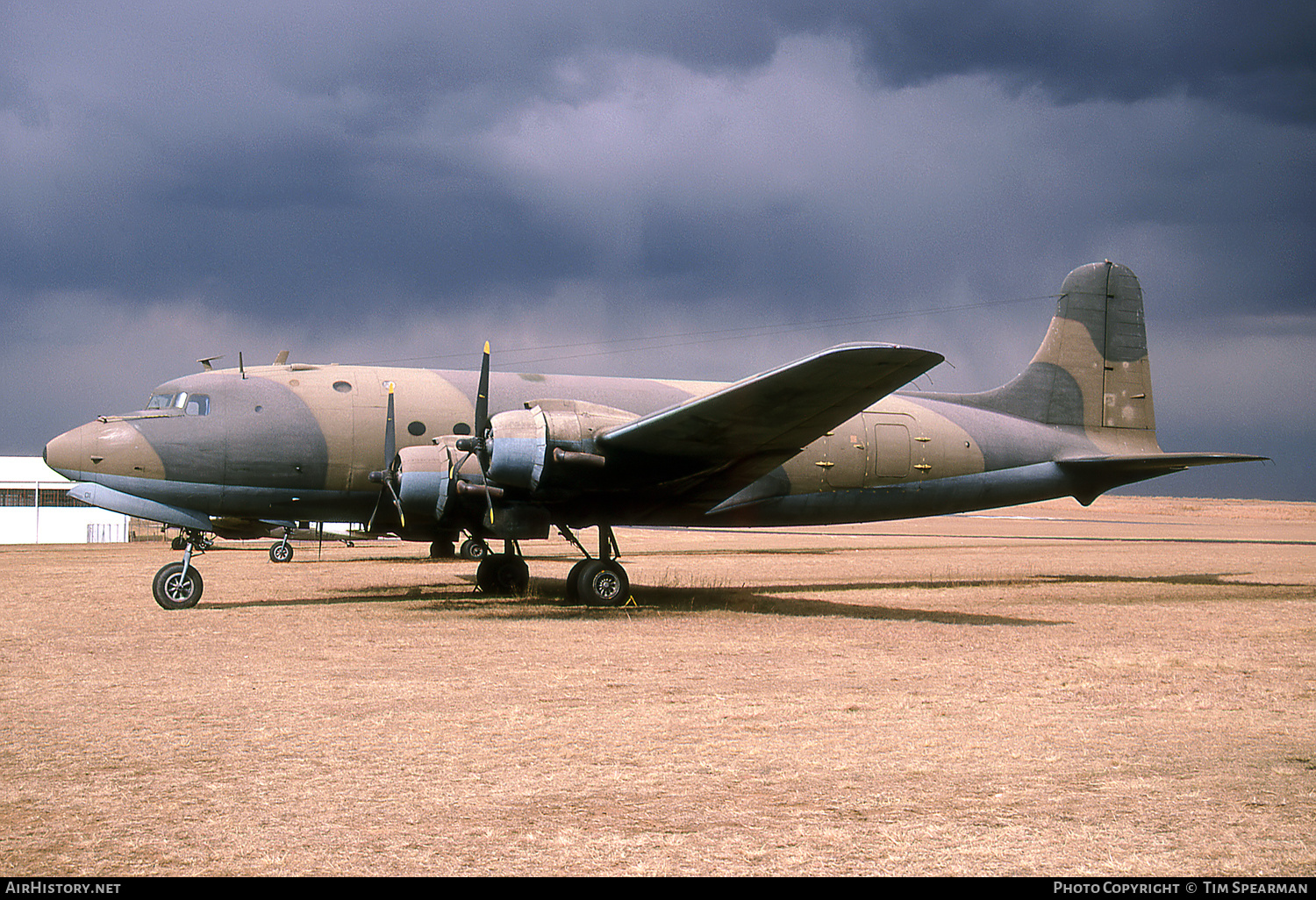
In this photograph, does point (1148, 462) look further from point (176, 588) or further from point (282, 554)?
point (282, 554)

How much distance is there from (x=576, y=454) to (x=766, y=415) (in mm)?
2643

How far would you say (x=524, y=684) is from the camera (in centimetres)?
805

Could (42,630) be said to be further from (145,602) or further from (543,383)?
(543,383)

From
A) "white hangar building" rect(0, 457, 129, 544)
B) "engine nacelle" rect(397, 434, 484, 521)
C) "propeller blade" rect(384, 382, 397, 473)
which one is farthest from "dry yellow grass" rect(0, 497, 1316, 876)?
"white hangar building" rect(0, 457, 129, 544)

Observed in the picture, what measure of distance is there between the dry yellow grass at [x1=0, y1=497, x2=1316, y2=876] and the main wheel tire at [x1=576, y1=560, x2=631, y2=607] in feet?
1.94

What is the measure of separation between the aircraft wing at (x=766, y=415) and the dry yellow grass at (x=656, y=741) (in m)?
2.29

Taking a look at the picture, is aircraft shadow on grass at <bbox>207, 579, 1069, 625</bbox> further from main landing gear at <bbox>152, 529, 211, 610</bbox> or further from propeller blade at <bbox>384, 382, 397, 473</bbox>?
propeller blade at <bbox>384, 382, 397, 473</bbox>

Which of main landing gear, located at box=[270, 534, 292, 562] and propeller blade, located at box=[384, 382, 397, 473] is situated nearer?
propeller blade, located at box=[384, 382, 397, 473]

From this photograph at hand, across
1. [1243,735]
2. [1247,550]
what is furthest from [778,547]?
[1243,735]

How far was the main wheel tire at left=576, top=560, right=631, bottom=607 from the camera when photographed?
1420 centimetres

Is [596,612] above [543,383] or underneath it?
underneath

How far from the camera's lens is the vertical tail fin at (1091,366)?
19.8m

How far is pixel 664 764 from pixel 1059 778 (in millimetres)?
2164

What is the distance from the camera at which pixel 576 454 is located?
13.1 meters
